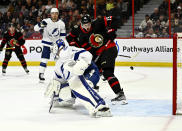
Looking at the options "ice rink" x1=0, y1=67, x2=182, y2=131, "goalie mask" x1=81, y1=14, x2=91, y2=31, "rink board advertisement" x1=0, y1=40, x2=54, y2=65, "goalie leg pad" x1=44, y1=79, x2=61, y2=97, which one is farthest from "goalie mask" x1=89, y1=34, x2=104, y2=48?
"rink board advertisement" x1=0, y1=40, x2=54, y2=65

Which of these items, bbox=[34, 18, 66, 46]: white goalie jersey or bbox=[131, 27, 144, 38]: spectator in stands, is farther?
bbox=[131, 27, 144, 38]: spectator in stands

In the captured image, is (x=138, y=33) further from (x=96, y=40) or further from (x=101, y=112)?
(x=101, y=112)

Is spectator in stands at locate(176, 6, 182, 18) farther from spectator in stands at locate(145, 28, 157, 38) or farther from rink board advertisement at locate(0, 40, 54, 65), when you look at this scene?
rink board advertisement at locate(0, 40, 54, 65)

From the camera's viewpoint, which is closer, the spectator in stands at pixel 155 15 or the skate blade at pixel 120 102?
the skate blade at pixel 120 102

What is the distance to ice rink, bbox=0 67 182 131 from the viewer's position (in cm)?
413

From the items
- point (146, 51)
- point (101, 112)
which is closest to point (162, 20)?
point (146, 51)

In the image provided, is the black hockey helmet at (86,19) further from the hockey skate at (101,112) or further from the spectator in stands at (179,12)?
the spectator in stands at (179,12)

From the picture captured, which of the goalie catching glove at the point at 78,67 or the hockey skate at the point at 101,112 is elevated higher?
the goalie catching glove at the point at 78,67

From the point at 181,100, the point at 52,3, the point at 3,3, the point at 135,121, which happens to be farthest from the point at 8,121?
the point at 3,3

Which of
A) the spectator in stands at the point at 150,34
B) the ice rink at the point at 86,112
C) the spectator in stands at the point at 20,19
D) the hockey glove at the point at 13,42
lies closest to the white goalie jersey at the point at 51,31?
the ice rink at the point at 86,112

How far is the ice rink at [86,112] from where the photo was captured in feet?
13.5

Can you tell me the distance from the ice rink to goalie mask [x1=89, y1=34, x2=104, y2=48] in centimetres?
81

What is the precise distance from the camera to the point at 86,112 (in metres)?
4.91

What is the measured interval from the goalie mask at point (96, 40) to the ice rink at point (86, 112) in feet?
2.65
